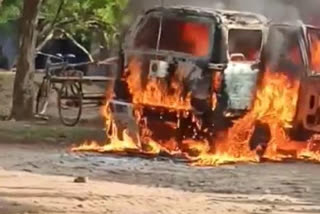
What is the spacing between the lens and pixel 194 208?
944 cm

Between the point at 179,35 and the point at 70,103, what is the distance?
566 centimetres

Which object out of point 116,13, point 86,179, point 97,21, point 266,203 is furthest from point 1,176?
point 97,21

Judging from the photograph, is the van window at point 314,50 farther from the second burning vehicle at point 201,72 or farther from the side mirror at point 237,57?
the side mirror at point 237,57

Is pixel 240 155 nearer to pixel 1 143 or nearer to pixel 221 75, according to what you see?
pixel 221 75

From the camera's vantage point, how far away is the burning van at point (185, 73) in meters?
12.9

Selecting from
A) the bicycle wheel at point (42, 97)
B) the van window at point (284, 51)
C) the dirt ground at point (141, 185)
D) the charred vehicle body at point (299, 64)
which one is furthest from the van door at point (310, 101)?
the bicycle wheel at point (42, 97)

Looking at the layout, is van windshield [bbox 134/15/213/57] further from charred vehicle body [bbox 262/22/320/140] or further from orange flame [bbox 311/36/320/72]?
orange flame [bbox 311/36/320/72]

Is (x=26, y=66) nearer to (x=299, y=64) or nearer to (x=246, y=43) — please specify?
(x=246, y=43)

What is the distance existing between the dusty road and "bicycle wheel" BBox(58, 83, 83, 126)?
492 cm

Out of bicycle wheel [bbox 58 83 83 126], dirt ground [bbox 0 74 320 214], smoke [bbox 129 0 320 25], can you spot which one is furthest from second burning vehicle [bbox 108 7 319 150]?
bicycle wheel [bbox 58 83 83 126]

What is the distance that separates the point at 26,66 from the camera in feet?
66.5

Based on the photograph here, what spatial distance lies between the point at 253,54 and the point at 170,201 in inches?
167

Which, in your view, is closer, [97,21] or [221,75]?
[221,75]

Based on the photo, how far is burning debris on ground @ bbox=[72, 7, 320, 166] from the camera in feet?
42.3
